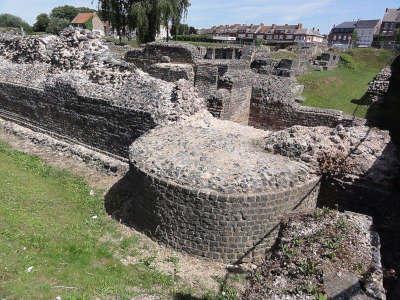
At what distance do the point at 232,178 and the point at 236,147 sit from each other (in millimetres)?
1303

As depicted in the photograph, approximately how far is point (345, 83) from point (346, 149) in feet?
52.7

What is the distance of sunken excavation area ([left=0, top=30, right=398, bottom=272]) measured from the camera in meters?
6.21

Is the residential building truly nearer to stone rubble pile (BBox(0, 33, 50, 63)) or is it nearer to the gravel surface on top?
stone rubble pile (BBox(0, 33, 50, 63))

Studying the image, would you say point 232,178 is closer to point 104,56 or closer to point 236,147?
point 236,147

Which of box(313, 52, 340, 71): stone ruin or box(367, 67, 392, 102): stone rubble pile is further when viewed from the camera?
box(313, 52, 340, 71): stone ruin

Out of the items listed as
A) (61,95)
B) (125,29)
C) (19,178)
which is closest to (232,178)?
(19,178)

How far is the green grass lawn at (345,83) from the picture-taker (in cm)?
1637

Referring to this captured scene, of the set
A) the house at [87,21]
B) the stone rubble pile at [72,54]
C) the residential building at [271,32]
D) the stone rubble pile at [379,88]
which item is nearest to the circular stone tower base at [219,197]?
the stone rubble pile at [72,54]

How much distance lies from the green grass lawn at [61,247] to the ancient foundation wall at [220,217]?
30.1 inches

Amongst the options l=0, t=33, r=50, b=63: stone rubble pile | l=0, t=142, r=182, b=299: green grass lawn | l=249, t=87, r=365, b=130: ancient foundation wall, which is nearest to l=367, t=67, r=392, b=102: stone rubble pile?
l=249, t=87, r=365, b=130: ancient foundation wall

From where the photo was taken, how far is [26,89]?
38.2ft

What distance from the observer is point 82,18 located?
263 feet

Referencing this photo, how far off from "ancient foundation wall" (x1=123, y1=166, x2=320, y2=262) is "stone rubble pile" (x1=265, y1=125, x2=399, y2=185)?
2.11 feet

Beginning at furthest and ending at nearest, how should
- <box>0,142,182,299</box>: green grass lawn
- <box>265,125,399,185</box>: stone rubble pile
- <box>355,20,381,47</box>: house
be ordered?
<box>355,20,381,47</box>: house → <box>265,125,399,185</box>: stone rubble pile → <box>0,142,182,299</box>: green grass lawn
